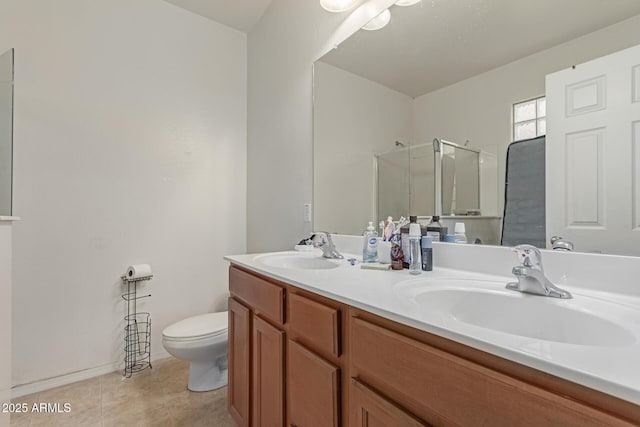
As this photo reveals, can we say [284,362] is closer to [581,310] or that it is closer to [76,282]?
[581,310]

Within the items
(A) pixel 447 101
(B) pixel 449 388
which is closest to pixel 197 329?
(B) pixel 449 388

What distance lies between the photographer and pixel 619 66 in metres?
0.82

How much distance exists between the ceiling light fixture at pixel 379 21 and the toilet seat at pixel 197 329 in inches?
73.3

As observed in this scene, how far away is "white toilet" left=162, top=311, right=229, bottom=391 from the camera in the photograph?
1702 millimetres

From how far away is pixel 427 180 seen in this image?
4.46ft

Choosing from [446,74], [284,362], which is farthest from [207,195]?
[446,74]

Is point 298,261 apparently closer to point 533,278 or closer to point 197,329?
point 197,329

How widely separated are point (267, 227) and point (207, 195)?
1.92ft

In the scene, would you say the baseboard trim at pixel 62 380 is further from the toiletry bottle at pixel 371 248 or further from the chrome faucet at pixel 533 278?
the chrome faucet at pixel 533 278

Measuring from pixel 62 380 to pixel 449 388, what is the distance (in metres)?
2.42

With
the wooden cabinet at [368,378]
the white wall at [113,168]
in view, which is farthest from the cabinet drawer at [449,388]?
the white wall at [113,168]

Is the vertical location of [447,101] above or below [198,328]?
above

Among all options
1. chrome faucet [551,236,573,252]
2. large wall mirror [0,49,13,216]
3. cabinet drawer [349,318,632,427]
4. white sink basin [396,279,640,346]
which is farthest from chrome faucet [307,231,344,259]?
large wall mirror [0,49,13,216]

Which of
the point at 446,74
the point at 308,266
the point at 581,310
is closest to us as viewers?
the point at 581,310
